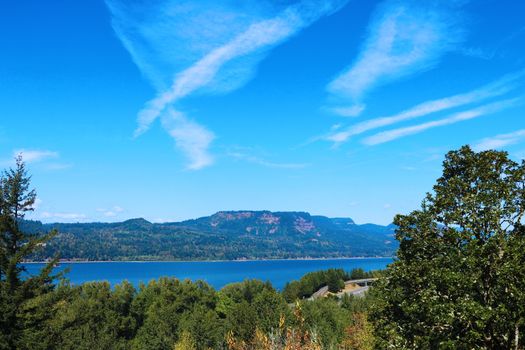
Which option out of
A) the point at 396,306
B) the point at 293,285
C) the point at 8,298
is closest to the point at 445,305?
the point at 396,306

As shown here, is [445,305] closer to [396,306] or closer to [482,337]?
[482,337]

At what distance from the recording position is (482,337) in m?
19.2

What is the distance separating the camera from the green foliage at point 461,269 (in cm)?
1858

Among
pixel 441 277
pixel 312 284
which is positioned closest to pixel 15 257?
pixel 441 277

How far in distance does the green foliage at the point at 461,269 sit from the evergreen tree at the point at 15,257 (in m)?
25.5

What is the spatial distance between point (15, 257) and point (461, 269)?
3030 centimetres

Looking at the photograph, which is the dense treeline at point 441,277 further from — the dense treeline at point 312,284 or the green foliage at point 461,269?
the dense treeline at point 312,284

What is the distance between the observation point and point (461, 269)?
1959 centimetres

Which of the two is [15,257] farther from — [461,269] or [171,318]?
[171,318]

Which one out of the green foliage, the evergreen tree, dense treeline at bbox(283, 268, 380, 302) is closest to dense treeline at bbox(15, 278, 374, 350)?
the evergreen tree

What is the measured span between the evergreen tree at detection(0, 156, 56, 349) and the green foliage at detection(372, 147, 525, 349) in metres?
25.5

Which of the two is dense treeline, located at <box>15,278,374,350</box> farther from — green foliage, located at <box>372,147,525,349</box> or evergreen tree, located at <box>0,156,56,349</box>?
green foliage, located at <box>372,147,525,349</box>

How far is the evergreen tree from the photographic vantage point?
103 ft

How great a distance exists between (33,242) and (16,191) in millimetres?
4244
